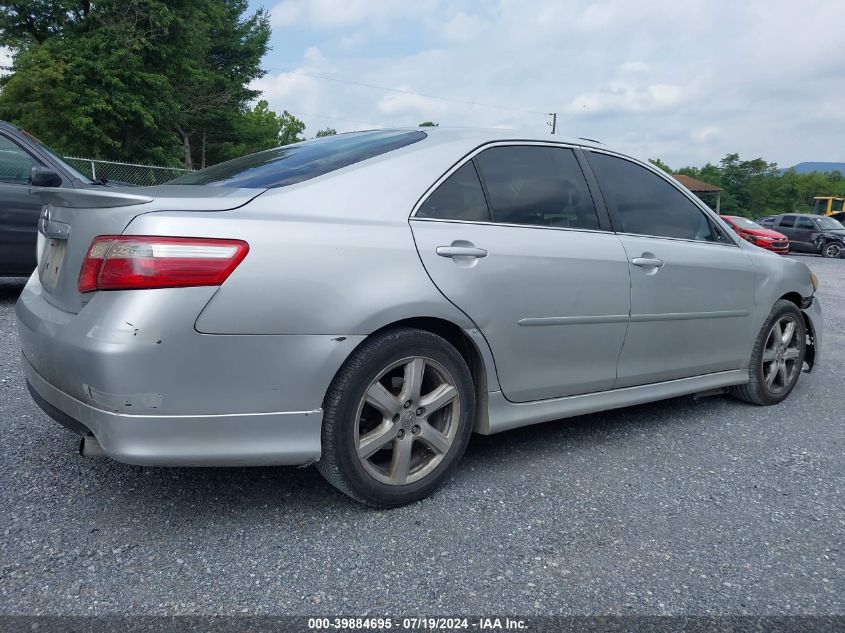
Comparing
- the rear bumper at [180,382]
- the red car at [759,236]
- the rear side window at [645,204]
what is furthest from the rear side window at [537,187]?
the red car at [759,236]

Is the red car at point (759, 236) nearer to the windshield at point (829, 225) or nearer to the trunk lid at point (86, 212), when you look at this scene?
the windshield at point (829, 225)

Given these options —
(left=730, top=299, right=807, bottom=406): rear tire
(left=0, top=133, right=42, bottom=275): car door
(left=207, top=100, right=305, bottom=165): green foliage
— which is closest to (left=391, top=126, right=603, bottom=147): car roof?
(left=730, top=299, right=807, bottom=406): rear tire

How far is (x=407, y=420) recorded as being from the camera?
273 cm

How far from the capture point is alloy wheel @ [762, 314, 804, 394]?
4.47m

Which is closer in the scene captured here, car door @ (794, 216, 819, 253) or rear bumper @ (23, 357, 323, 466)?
rear bumper @ (23, 357, 323, 466)

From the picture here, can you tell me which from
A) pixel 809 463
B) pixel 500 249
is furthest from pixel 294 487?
pixel 809 463

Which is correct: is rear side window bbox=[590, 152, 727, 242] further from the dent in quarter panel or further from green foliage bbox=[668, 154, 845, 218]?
green foliage bbox=[668, 154, 845, 218]

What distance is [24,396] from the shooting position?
392 centimetres

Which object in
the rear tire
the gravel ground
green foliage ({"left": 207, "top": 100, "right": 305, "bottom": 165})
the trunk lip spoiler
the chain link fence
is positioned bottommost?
the gravel ground

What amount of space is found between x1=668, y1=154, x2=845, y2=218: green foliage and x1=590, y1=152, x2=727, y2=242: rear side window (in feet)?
293

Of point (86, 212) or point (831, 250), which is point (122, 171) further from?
point (831, 250)

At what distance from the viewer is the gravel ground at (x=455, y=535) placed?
2186 millimetres

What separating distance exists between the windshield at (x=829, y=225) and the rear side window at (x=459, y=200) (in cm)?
2639

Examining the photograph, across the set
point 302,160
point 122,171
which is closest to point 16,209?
point 302,160
